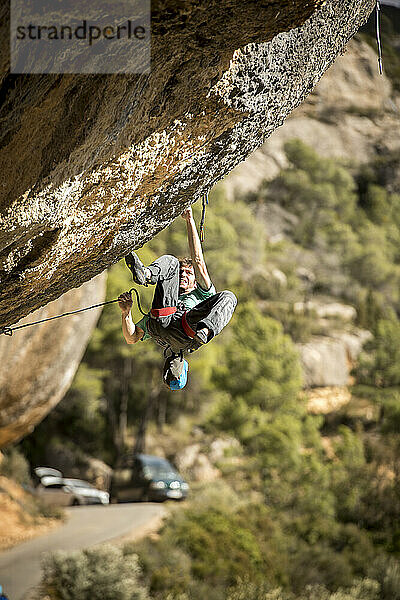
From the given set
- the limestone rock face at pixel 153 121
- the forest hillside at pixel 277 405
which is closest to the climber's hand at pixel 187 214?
the limestone rock face at pixel 153 121

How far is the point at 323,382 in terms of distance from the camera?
28469 millimetres

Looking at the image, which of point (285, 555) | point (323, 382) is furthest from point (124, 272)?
point (323, 382)

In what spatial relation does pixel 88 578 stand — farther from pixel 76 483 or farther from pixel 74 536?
pixel 76 483

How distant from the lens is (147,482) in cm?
1825

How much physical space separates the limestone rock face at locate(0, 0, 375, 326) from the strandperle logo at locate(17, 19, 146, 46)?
3.1 inches

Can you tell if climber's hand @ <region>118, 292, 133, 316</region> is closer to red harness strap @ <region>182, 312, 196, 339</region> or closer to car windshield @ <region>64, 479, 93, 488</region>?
red harness strap @ <region>182, 312, 196, 339</region>

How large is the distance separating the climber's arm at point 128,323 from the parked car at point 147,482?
15290mm

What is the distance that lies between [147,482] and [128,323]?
1617 cm

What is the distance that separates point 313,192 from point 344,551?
30083mm

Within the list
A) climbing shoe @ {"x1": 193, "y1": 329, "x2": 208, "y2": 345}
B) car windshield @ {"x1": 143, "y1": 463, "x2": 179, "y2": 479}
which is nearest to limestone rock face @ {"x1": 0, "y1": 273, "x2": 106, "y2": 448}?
climbing shoe @ {"x1": 193, "y1": 329, "x2": 208, "y2": 345}

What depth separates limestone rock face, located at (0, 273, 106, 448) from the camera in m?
9.37

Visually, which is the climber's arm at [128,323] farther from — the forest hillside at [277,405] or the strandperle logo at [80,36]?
the forest hillside at [277,405]

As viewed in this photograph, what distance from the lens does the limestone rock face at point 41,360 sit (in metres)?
9.37

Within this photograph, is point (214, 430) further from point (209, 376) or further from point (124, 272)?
point (124, 272)
